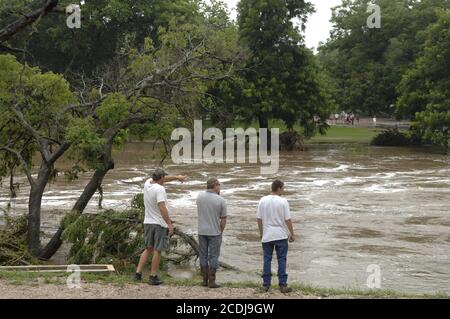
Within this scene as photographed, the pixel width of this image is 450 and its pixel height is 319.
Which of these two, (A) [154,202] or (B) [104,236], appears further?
(B) [104,236]

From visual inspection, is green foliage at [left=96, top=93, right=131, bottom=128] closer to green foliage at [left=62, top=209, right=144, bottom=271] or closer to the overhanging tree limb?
green foliage at [left=62, top=209, right=144, bottom=271]

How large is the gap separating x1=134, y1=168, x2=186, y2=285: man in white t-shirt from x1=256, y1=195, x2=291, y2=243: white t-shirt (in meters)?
1.50

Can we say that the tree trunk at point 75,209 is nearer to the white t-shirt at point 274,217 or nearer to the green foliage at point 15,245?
the green foliage at point 15,245

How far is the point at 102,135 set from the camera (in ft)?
53.0

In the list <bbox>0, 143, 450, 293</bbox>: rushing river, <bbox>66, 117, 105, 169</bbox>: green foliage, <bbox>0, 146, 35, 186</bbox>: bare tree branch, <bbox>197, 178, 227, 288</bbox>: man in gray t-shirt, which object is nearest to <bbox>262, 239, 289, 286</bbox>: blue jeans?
<bbox>197, 178, 227, 288</bbox>: man in gray t-shirt

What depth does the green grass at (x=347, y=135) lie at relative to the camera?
6121 centimetres

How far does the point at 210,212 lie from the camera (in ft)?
34.9

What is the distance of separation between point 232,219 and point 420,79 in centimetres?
3300

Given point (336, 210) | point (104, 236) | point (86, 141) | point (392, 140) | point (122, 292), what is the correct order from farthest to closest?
point (392, 140)
point (336, 210)
point (104, 236)
point (86, 141)
point (122, 292)

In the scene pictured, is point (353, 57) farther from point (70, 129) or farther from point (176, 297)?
point (176, 297)

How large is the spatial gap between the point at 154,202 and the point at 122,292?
152 cm

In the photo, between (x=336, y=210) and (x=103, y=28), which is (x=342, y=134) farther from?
(x=336, y=210)

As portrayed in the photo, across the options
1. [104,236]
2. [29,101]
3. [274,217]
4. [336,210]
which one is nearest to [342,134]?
[336,210]

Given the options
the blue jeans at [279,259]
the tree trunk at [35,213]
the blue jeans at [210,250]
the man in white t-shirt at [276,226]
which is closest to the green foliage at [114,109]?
the tree trunk at [35,213]
